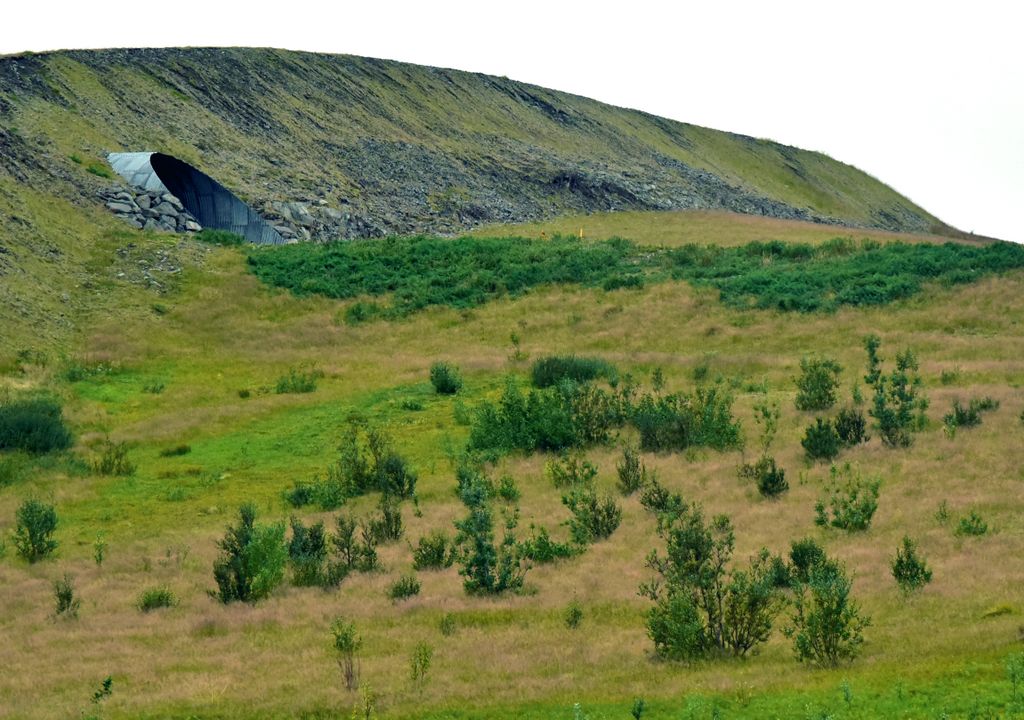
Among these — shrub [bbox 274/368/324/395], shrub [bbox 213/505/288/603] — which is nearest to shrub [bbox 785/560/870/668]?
shrub [bbox 213/505/288/603]

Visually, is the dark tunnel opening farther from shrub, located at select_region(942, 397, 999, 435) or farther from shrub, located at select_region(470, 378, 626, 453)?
shrub, located at select_region(942, 397, 999, 435)

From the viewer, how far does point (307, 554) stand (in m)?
17.8

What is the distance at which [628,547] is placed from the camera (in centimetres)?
1778

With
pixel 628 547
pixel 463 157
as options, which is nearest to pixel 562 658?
pixel 628 547

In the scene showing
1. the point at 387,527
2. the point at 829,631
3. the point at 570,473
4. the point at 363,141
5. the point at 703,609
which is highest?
the point at 363,141

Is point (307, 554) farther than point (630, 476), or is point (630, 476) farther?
point (630, 476)

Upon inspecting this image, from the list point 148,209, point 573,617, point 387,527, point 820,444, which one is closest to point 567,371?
point 820,444

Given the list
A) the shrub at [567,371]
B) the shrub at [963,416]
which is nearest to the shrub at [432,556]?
the shrub at [963,416]

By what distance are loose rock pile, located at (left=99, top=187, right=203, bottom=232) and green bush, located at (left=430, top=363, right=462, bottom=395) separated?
2465 cm

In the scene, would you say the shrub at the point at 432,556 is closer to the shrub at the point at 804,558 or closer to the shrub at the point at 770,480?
the shrub at the point at 804,558

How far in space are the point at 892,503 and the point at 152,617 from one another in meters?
12.0

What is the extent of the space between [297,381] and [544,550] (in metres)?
16.6

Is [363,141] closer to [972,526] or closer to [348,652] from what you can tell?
[972,526]

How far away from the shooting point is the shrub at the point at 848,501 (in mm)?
17562
